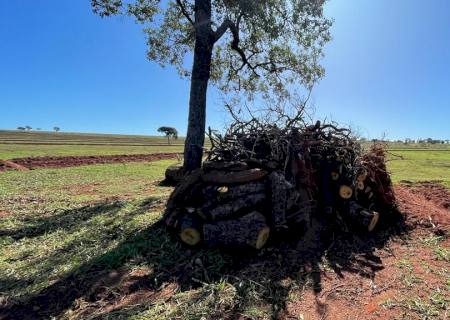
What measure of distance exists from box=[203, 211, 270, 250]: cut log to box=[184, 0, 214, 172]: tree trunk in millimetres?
3244

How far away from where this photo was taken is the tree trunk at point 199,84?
28.2ft

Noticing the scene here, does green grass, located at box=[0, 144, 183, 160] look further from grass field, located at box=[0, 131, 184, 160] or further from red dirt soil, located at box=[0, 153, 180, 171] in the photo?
red dirt soil, located at box=[0, 153, 180, 171]

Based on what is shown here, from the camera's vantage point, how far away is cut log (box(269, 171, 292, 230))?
5.84 metres

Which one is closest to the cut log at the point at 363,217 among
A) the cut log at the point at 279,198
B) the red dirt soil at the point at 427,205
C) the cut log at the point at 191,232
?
the red dirt soil at the point at 427,205

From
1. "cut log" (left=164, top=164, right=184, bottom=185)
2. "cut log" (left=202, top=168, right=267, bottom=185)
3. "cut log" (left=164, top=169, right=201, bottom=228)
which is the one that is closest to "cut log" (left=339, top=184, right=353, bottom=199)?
"cut log" (left=202, top=168, right=267, bottom=185)

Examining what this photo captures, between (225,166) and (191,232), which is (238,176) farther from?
(191,232)

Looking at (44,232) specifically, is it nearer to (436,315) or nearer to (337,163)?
(337,163)

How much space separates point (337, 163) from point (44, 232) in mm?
6018

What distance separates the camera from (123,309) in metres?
4.34

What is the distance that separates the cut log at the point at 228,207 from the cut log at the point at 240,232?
14cm

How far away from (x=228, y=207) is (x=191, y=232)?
710mm

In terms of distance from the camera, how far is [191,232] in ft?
19.1

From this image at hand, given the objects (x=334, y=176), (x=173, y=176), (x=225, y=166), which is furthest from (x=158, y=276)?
(x=173, y=176)

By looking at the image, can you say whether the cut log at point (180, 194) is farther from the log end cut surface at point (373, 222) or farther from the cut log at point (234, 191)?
the log end cut surface at point (373, 222)
